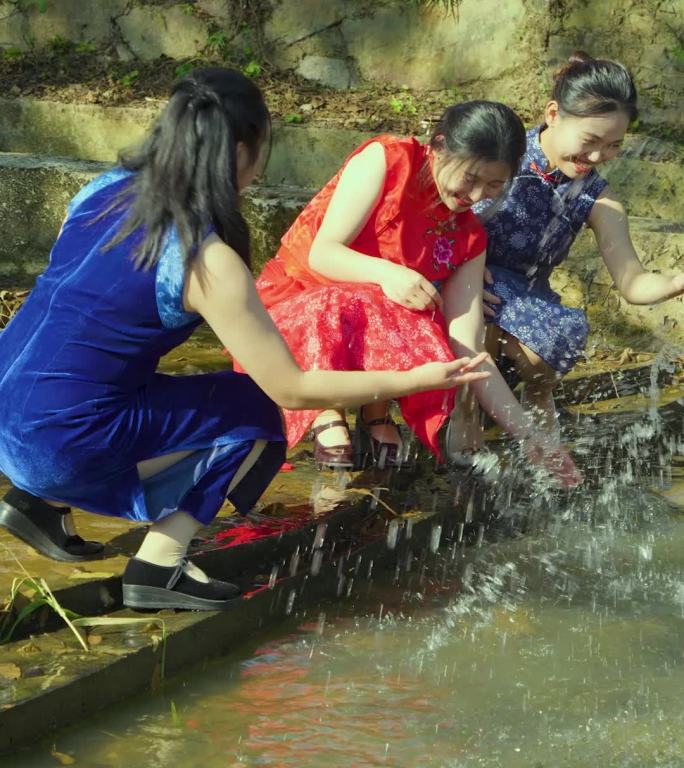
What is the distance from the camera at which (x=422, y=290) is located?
3.87 metres

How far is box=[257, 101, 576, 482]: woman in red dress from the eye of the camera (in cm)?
381

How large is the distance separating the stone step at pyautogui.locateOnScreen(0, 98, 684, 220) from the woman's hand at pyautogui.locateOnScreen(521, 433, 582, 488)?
11.3 feet

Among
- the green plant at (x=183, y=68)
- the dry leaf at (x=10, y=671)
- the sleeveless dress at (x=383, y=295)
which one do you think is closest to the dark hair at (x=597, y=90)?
the sleeveless dress at (x=383, y=295)

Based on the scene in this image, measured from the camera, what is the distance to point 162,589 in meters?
2.99

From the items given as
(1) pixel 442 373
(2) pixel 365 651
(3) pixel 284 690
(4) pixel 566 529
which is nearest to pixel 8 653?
(3) pixel 284 690

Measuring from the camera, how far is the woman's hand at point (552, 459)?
4.29 metres

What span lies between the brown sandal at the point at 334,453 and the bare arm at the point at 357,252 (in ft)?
1.53

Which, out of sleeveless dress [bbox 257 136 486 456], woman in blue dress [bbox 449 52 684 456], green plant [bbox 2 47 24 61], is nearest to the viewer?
sleeveless dress [bbox 257 136 486 456]

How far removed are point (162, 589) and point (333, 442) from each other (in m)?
1.09

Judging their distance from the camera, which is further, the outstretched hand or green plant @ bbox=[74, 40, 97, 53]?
green plant @ bbox=[74, 40, 97, 53]

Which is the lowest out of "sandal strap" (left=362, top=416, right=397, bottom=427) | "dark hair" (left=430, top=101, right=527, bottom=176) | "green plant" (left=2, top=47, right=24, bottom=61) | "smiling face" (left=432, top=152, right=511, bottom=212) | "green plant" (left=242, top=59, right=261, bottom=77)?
"sandal strap" (left=362, top=416, right=397, bottom=427)

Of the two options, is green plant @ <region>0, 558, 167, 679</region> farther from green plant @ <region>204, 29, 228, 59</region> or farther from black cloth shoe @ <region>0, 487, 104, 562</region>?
green plant @ <region>204, 29, 228, 59</region>

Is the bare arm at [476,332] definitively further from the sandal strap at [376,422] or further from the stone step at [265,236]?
the stone step at [265,236]

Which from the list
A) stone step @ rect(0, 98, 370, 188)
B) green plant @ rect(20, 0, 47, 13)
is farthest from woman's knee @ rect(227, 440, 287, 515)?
green plant @ rect(20, 0, 47, 13)
